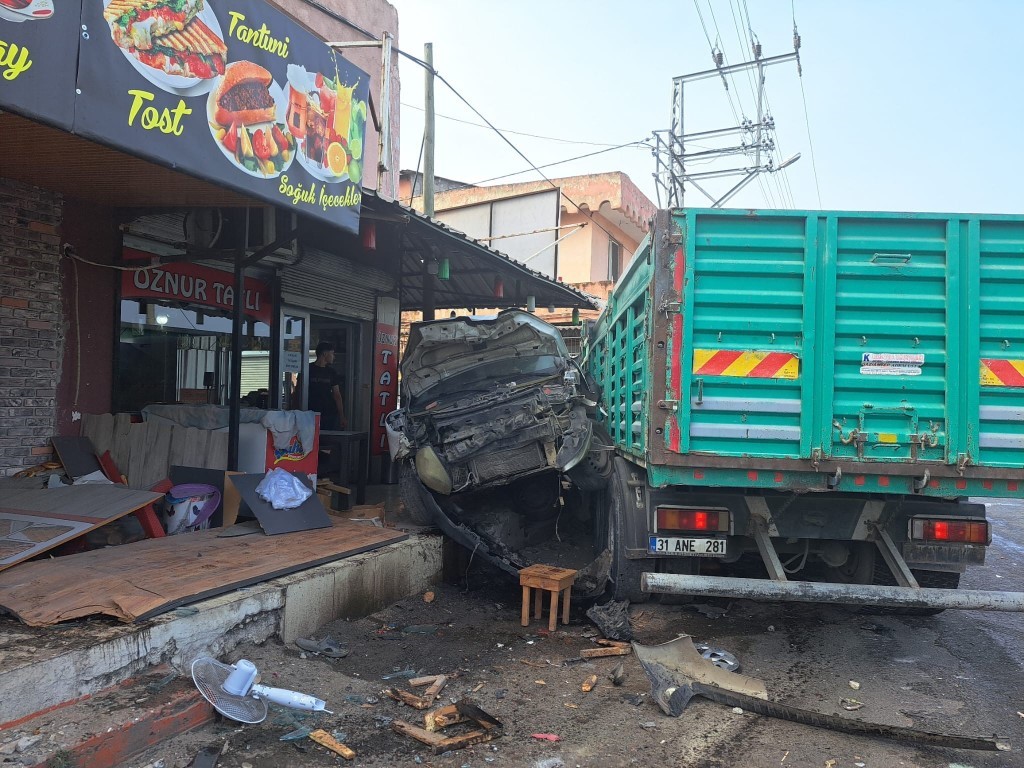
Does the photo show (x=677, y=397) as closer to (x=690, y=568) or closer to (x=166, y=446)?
(x=690, y=568)

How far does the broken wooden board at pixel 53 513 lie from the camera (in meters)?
4.17

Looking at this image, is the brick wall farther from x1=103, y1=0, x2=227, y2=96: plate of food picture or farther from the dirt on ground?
the dirt on ground

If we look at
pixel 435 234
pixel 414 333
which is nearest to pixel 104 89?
pixel 414 333

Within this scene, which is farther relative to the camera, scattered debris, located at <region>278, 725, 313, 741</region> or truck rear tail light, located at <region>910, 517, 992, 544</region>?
truck rear tail light, located at <region>910, 517, 992, 544</region>

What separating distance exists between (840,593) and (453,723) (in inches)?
86.6

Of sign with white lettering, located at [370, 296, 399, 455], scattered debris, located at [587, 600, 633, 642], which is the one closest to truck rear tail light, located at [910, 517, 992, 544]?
scattered debris, located at [587, 600, 633, 642]

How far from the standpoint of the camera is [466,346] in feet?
20.8

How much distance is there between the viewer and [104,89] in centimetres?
364

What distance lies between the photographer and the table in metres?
7.52

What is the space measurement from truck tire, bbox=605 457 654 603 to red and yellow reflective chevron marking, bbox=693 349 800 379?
43.0 inches

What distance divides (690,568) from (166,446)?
4.38 metres

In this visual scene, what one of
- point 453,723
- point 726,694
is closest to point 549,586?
point 726,694

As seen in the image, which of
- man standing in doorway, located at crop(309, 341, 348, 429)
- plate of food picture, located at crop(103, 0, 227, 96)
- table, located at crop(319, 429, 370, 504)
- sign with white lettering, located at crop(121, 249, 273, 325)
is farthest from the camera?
man standing in doorway, located at crop(309, 341, 348, 429)

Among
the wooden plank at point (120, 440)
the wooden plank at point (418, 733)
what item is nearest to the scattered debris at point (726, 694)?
the wooden plank at point (418, 733)
